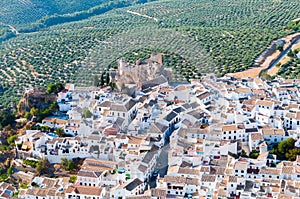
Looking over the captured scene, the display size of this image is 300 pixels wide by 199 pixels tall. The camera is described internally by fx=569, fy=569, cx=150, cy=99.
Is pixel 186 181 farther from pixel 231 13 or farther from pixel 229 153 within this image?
pixel 231 13

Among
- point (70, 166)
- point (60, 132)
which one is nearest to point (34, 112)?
point (60, 132)

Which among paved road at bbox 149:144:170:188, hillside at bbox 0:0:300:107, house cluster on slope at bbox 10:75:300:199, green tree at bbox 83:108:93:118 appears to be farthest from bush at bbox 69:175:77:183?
hillside at bbox 0:0:300:107

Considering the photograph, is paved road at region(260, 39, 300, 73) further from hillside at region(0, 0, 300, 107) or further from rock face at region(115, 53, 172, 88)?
rock face at region(115, 53, 172, 88)

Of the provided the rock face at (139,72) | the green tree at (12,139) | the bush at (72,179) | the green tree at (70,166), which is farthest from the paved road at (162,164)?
the green tree at (12,139)

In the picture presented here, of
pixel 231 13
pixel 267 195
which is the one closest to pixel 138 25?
pixel 231 13

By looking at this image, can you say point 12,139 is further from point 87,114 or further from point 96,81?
point 96,81

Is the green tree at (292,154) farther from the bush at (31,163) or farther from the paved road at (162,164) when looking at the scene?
the bush at (31,163)
